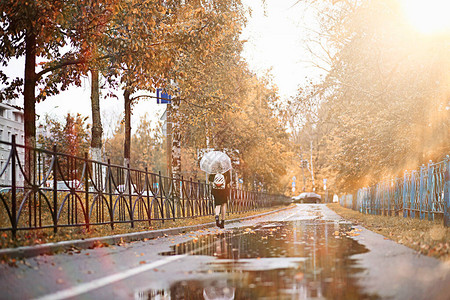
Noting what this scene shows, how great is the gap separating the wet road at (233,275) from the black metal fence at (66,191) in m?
1.64

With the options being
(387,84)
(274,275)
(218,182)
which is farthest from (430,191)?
(274,275)

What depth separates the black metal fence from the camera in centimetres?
984

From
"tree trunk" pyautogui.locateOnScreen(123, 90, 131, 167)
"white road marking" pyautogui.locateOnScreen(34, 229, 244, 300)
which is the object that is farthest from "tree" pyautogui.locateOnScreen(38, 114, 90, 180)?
"white road marking" pyautogui.locateOnScreen(34, 229, 244, 300)

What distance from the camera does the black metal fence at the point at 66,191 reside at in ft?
32.3

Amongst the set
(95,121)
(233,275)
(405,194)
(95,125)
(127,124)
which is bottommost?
(233,275)

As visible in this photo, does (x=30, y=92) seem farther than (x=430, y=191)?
No

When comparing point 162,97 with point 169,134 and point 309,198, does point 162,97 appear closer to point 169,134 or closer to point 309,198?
point 169,134

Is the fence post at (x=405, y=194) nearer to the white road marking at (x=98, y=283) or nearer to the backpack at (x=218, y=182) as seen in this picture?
the backpack at (x=218, y=182)

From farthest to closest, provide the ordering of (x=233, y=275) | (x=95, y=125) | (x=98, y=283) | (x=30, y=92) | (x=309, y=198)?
(x=309, y=198) → (x=95, y=125) → (x=30, y=92) → (x=233, y=275) → (x=98, y=283)

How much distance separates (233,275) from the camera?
689 cm

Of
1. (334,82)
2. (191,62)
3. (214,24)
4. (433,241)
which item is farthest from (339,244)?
(191,62)

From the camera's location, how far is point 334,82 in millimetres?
→ 20750

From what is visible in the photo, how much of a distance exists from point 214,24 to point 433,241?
921 cm

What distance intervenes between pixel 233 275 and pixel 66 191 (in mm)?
6223
